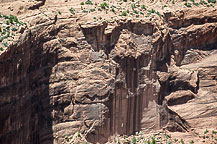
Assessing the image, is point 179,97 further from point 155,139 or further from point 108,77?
point 108,77

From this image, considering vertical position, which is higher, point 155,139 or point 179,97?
point 179,97

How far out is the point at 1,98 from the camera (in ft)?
150

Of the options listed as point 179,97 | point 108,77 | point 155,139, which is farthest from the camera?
point 179,97

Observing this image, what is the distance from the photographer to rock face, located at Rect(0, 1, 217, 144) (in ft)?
167

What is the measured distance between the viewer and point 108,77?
5606 centimetres

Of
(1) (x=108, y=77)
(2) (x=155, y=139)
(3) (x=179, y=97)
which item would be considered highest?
(1) (x=108, y=77)

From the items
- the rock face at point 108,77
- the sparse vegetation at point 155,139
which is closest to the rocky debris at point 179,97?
the rock face at point 108,77

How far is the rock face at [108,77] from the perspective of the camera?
167 ft

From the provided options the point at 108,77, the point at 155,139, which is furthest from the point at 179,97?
the point at 108,77

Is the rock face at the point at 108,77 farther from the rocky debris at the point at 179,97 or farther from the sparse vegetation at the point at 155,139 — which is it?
the sparse vegetation at the point at 155,139

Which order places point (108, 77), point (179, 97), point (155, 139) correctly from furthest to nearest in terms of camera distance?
point (179, 97) < point (155, 139) < point (108, 77)

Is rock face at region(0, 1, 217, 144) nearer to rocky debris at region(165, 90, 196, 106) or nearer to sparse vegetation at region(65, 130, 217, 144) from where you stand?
rocky debris at region(165, 90, 196, 106)

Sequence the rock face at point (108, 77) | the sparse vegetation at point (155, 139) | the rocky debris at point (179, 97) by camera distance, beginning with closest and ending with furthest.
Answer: the rock face at point (108, 77) < the sparse vegetation at point (155, 139) < the rocky debris at point (179, 97)

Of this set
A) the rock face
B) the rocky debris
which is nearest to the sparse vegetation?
the rock face
